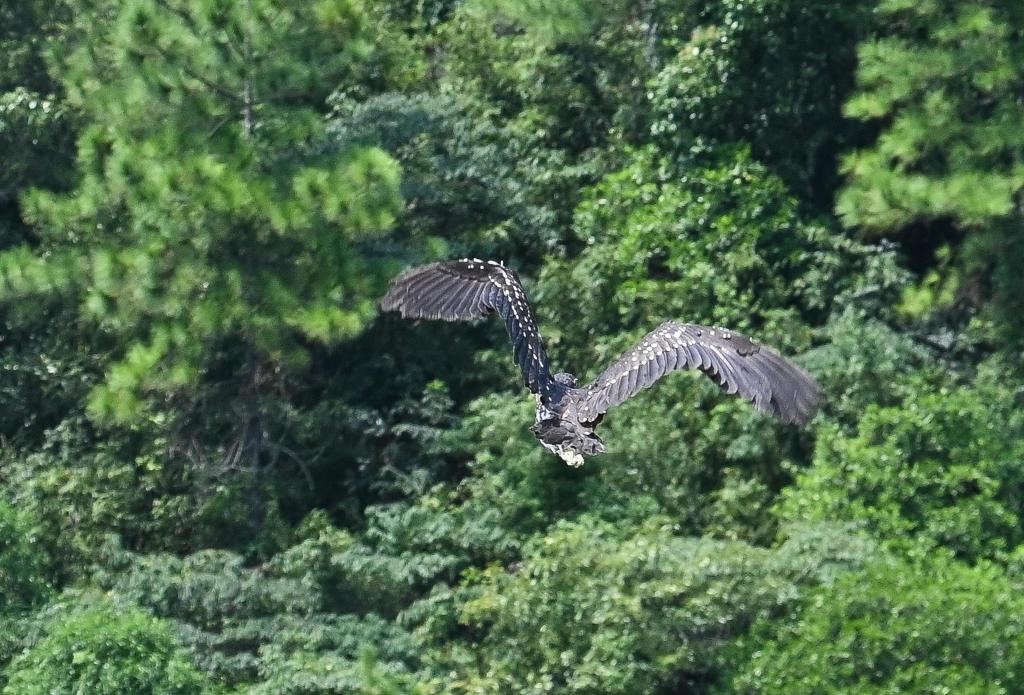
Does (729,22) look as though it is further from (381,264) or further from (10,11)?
(10,11)

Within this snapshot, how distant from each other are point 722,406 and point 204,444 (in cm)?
329

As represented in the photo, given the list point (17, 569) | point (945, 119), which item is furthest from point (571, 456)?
point (945, 119)

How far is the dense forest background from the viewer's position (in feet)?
38.8

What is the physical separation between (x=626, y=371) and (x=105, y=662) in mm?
4006

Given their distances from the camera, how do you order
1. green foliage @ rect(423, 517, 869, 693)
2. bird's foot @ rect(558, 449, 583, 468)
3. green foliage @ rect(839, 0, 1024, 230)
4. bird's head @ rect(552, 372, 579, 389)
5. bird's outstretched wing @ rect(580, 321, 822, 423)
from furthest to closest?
green foliage @ rect(839, 0, 1024, 230) → green foliage @ rect(423, 517, 869, 693) → bird's head @ rect(552, 372, 579, 389) → bird's foot @ rect(558, 449, 583, 468) → bird's outstretched wing @ rect(580, 321, 822, 423)

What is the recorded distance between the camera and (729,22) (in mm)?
15133

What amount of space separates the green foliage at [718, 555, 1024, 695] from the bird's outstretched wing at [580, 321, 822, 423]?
10.3 ft

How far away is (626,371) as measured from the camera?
28.2 ft

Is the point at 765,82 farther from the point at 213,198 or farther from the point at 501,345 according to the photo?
the point at 213,198

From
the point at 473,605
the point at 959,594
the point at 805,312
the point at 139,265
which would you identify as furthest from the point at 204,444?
the point at 959,594

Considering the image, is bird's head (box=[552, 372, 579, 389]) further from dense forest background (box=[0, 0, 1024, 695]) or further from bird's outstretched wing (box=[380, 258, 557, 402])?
dense forest background (box=[0, 0, 1024, 695])

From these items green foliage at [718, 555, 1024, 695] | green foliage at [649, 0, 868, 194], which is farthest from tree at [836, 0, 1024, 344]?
green foliage at [718, 555, 1024, 695]

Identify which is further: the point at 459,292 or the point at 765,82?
the point at 765,82

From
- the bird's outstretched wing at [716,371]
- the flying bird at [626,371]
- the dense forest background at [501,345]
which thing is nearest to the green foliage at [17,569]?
the dense forest background at [501,345]
